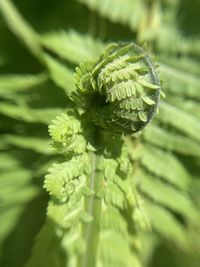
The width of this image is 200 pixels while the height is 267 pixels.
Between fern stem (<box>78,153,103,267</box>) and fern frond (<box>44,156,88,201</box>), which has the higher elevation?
fern frond (<box>44,156,88,201</box>)

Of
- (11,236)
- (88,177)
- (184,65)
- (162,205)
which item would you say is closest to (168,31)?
(184,65)

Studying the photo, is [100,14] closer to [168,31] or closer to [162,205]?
[168,31]

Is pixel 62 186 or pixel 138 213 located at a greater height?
pixel 62 186

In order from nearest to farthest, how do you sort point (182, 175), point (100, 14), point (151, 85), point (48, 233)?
point (151, 85) → point (48, 233) → point (100, 14) → point (182, 175)

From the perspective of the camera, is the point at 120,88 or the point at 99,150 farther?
the point at 99,150

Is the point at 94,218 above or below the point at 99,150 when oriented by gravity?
below

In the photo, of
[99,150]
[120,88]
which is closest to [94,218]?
[99,150]

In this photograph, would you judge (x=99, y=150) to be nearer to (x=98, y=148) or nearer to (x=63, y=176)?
(x=98, y=148)
